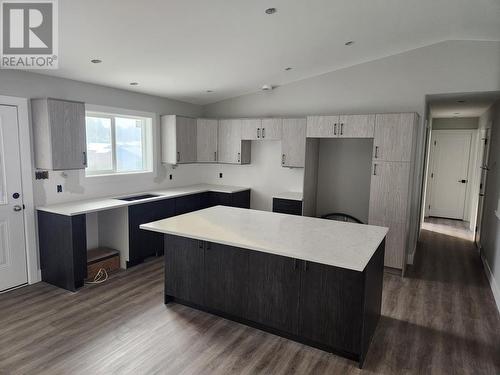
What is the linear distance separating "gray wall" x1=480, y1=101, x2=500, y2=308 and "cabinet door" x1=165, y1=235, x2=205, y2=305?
120 inches

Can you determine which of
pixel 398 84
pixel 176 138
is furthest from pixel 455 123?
pixel 176 138

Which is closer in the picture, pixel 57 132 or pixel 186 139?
pixel 57 132

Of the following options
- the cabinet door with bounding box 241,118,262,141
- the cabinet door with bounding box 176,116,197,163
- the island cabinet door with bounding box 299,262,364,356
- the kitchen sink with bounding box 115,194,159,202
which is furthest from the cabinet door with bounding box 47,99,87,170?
the island cabinet door with bounding box 299,262,364,356

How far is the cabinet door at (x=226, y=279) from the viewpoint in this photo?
2.76 m

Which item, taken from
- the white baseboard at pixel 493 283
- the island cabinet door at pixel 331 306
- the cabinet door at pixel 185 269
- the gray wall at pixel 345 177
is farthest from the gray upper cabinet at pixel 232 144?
the white baseboard at pixel 493 283

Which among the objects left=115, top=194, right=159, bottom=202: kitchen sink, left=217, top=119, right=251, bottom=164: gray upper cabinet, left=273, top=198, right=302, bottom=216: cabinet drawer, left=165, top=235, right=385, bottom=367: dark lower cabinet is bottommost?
left=165, top=235, right=385, bottom=367: dark lower cabinet

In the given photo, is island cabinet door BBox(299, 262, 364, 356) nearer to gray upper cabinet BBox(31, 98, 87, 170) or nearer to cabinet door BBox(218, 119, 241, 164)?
gray upper cabinet BBox(31, 98, 87, 170)

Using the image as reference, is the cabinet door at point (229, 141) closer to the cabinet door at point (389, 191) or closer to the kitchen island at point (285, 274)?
the cabinet door at point (389, 191)

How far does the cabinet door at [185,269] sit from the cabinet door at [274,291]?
0.52 m

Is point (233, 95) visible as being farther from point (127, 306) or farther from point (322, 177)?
point (127, 306)

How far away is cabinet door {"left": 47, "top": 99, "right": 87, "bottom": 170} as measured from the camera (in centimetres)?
346

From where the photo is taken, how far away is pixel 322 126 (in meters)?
4.51

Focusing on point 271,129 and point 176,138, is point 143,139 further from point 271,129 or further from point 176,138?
point 271,129

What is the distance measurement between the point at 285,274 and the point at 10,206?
3.00 meters
